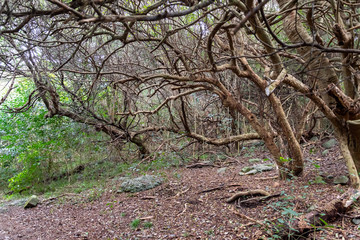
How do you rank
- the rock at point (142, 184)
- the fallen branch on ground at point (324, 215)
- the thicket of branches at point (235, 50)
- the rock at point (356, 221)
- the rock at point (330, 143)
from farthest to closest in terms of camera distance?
the rock at point (330, 143)
the rock at point (142, 184)
the rock at point (356, 221)
the fallen branch on ground at point (324, 215)
the thicket of branches at point (235, 50)

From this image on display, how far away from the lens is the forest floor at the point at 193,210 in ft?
8.79

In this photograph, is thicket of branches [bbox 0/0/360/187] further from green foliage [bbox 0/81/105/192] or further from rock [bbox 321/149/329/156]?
rock [bbox 321/149/329/156]

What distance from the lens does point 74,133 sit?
23.0 ft

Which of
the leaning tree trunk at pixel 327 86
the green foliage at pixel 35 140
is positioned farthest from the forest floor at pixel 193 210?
the green foliage at pixel 35 140

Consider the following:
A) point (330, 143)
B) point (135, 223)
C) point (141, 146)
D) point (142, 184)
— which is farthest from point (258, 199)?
point (141, 146)

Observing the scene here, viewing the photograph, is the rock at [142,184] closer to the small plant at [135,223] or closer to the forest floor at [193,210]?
the forest floor at [193,210]

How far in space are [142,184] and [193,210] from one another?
1.89 metres

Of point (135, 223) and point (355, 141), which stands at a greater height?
point (355, 141)

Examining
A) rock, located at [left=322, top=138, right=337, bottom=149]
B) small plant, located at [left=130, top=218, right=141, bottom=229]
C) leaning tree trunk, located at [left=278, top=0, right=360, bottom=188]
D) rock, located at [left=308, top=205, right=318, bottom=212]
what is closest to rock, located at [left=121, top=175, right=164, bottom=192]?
small plant, located at [left=130, top=218, right=141, bottom=229]

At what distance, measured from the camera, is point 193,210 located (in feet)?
11.5

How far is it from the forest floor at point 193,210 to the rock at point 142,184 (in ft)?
0.57

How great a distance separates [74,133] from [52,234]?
3732 millimetres

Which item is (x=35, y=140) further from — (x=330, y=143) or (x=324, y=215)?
(x=330, y=143)

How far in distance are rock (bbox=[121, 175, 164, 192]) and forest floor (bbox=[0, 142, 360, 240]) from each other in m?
0.17
